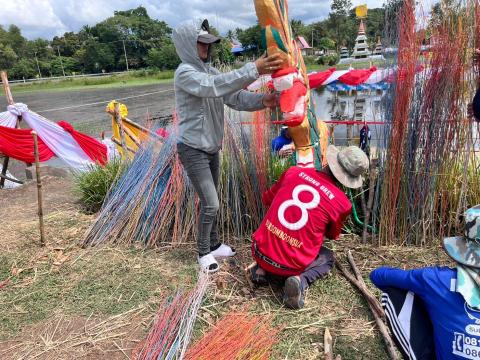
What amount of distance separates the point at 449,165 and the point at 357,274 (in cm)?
102

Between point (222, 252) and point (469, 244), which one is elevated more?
point (469, 244)

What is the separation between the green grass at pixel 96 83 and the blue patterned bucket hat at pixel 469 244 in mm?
35000

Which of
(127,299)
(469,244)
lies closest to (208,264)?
(127,299)

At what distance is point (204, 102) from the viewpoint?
2.33 m

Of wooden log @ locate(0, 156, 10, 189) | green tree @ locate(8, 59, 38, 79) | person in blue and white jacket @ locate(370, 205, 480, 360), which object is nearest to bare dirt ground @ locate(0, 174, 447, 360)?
person in blue and white jacket @ locate(370, 205, 480, 360)

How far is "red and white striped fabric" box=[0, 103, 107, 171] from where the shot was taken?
5.79 m

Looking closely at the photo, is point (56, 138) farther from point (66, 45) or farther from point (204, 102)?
point (66, 45)

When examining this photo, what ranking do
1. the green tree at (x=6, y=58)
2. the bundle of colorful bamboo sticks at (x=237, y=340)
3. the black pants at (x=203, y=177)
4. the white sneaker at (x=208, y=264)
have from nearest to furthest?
1. the bundle of colorful bamboo sticks at (x=237, y=340)
2. the black pants at (x=203, y=177)
3. the white sneaker at (x=208, y=264)
4. the green tree at (x=6, y=58)

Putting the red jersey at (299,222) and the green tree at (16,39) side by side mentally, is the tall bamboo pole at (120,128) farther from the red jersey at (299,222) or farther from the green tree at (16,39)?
the green tree at (16,39)

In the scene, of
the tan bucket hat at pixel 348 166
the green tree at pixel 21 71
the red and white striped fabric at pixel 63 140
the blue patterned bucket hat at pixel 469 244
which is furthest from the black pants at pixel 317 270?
the green tree at pixel 21 71

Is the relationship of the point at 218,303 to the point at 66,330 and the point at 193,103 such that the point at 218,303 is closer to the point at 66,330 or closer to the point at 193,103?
the point at 66,330

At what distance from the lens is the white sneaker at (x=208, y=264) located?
99.6 inches

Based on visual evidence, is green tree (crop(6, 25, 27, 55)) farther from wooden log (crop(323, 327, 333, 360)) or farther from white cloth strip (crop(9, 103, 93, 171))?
wooden log (crop(323, 327, 333, 360))

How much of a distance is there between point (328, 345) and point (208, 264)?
0.97 m
